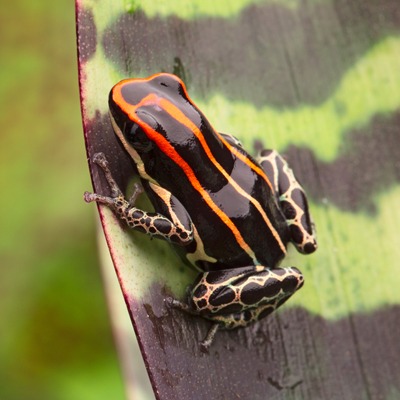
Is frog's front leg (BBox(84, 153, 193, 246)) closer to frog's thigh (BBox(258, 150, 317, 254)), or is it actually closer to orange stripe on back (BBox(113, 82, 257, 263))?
orange stripe on back (BBox(113, 82, 257, 263))

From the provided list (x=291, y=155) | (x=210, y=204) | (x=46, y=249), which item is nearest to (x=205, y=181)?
(x=210, y=204)

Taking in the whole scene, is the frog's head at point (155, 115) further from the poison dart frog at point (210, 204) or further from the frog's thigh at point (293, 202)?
the frog's thigh at point (293, 202)

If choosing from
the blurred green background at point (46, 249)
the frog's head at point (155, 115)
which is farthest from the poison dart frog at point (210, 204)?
the blurred green background at point (46, 249)

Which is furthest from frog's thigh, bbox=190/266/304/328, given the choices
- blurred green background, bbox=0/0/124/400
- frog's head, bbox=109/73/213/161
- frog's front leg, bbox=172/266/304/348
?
blurred green background, bbox=0/0/124/400

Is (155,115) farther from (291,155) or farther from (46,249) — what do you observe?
(46,249)

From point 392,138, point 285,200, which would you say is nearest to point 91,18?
point 285,200
